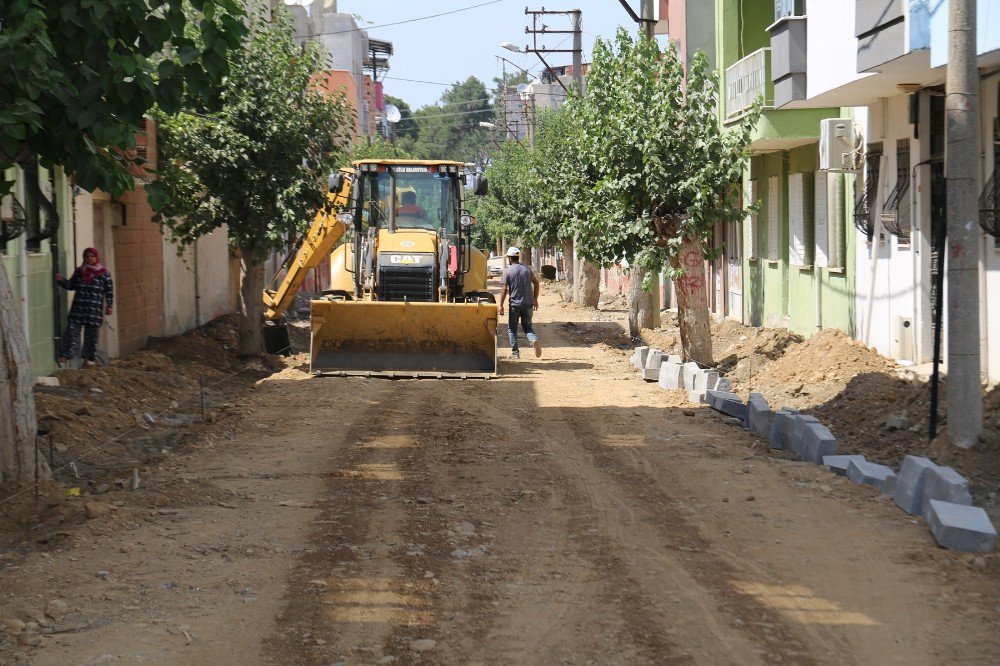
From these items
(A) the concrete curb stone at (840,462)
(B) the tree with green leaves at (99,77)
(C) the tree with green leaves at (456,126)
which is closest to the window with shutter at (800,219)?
(A) the concrete curb stone at (840,462)

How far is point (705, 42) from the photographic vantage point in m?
26.6

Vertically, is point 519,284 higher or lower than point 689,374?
higher

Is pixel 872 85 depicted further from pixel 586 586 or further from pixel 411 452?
pixel 586 586

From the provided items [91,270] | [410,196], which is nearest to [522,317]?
[410,196]

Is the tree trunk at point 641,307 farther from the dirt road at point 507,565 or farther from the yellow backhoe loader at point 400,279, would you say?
the dirt road at point 507,565

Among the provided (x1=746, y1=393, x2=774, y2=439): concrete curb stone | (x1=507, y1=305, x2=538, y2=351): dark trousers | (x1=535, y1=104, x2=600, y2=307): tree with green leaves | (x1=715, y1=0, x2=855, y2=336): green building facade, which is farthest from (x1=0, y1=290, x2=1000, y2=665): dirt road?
(x1=535, y1=104, x2=600, y2=307): tree with green leaves

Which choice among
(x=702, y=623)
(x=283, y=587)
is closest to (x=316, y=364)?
(x=283, y=587)

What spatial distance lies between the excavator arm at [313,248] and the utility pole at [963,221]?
11.8 meters

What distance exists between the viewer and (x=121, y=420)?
549 inches

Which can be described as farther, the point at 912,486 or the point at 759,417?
the point at 759,417

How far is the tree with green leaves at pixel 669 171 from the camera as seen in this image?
18.5m

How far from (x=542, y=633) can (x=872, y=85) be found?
11397mm

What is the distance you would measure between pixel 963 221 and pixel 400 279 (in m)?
10.3

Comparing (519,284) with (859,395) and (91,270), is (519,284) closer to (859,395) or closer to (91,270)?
(91,270)
